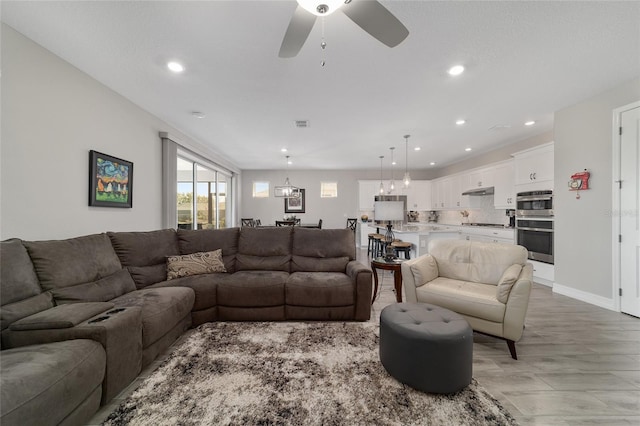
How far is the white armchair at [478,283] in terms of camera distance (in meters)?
2.06

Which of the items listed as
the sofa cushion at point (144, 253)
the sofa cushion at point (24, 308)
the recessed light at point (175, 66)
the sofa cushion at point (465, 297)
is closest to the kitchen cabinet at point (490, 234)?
the sofa cushion at point (465, 297)

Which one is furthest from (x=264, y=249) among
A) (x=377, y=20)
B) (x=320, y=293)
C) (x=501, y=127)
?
(x=501, y=127)

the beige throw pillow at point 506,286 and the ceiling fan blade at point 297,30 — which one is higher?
the ceiling fan blade at point 297,30

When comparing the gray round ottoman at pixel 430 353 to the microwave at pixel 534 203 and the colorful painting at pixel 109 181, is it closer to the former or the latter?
the colorful painting at pixel 109 181

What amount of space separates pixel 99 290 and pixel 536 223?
6.11 m

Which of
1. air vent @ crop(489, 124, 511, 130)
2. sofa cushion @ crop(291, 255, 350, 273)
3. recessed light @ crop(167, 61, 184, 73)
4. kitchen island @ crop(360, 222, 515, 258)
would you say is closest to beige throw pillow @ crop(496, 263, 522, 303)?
sofa cushion @ crop(291, 255, 350, 273)

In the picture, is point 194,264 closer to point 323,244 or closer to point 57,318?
point 57,318

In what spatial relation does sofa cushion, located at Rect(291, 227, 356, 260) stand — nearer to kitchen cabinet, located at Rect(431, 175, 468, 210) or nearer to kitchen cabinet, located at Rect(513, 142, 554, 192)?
kitchen cabinet, located at Rect(513, 142, 554, 192)

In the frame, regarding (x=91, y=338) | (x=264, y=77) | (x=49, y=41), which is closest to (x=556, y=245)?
(x=264, y=77)

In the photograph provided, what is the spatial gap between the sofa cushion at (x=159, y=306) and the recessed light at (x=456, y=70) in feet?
11.8

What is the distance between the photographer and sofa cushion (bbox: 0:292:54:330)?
57.4 inches

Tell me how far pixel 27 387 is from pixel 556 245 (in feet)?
18.4

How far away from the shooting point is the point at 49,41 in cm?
215

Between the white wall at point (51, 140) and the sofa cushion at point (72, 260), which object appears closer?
the sofa cushion at point (72, 260)
